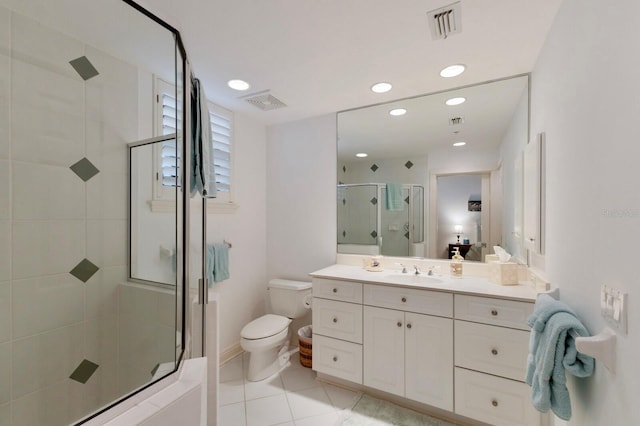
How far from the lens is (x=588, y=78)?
3.23ft

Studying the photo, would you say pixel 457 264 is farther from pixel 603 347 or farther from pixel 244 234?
pixel 244 234

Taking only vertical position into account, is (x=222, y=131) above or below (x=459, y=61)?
below

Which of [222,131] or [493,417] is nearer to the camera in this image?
[493,417]

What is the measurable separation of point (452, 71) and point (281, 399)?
2.70m

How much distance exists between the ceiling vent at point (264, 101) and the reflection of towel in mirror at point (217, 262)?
4.33 feet

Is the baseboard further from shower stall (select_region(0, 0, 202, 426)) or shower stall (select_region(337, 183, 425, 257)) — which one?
shower stall (select_region(337, 183, 425, 257))

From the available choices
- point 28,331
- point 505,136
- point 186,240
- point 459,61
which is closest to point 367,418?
point 186,240

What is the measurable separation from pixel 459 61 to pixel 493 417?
2.23m

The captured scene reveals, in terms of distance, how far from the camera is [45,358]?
4.50ft

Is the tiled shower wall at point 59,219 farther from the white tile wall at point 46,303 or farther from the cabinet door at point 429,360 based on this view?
the cabinet door at point 429,360

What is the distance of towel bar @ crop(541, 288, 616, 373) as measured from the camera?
0.78 m

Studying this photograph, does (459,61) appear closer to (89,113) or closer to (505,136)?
(505,136)

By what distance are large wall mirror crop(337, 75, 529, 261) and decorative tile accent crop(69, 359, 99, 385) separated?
A: 198 cm

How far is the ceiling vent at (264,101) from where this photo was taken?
2.30 m
